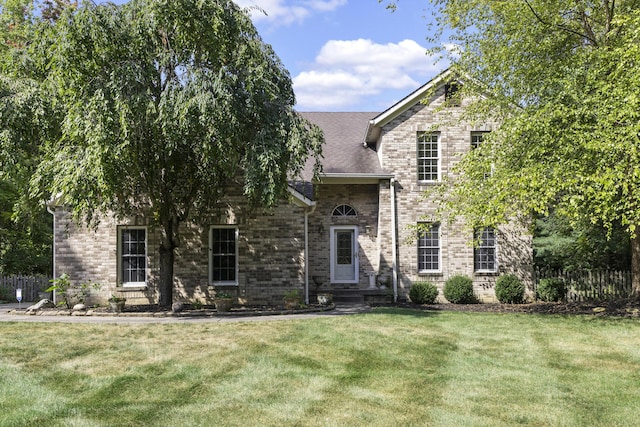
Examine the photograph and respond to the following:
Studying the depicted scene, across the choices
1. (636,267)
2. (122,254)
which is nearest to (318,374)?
(122,254)

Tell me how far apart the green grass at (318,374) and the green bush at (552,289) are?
205 inches

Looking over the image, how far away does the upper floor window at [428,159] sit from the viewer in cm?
1848

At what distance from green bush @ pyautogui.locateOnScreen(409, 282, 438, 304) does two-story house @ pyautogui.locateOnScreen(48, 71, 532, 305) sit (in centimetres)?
50

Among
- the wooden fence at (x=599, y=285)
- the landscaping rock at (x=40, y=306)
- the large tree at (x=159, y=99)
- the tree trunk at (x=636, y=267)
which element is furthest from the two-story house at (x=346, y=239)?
the tree trunk at (x=636, y=267)

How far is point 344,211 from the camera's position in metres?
18.8

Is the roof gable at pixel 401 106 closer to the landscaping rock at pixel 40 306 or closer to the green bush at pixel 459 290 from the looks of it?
the green bush at pixel 459 290

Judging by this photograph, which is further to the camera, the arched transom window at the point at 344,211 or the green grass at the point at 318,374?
the arched transom window at the point at 344,211

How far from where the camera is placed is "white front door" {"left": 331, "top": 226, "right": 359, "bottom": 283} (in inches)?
734

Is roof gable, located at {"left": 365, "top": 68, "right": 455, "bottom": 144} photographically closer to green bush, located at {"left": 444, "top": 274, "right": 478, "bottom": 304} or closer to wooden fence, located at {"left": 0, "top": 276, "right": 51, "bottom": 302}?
green bush, located at {"left": 444, "top": 274, "right": 478, "bottom": 304}

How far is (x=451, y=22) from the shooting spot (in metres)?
15.8

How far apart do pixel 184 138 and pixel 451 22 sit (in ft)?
29.1

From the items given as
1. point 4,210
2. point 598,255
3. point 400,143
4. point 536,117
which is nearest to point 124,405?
point 536,117

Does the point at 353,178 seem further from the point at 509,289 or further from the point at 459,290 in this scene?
the point at 509,289

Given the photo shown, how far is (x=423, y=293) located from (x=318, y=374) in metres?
9.95
